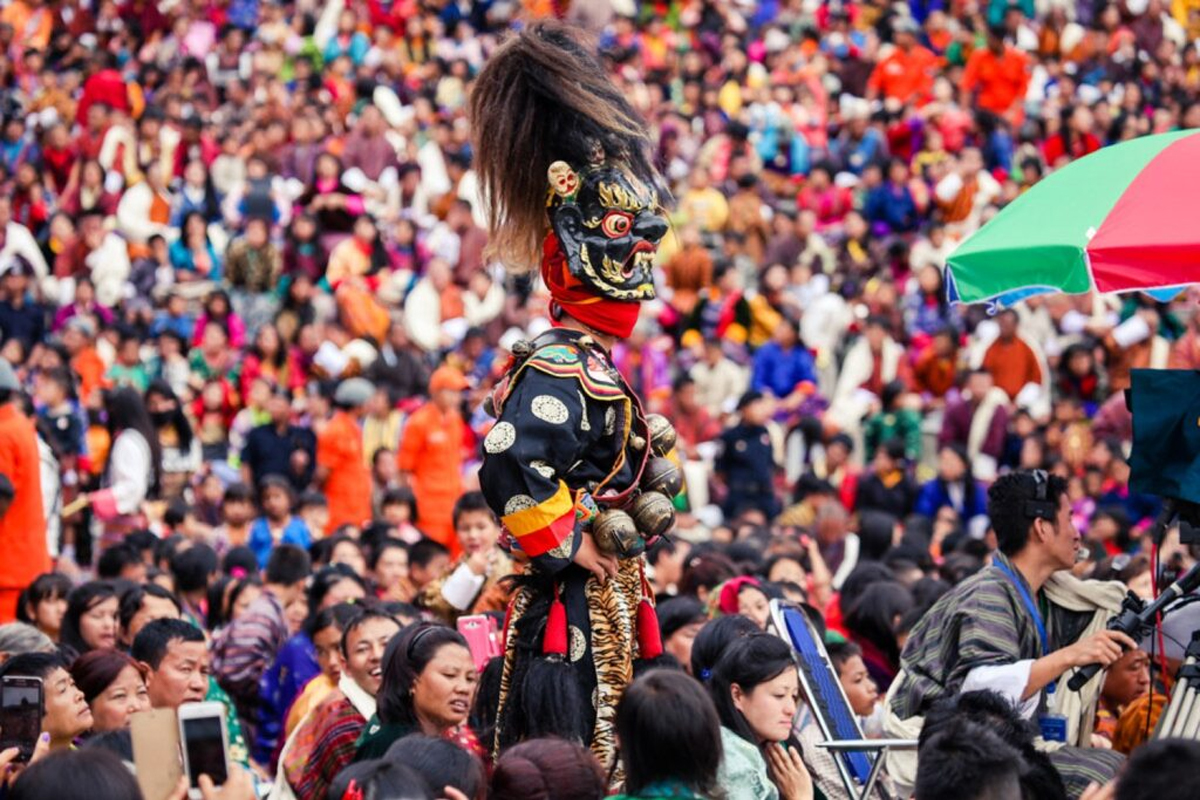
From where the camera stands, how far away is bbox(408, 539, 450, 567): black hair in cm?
980

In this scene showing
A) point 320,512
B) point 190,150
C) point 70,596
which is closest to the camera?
point 70,596

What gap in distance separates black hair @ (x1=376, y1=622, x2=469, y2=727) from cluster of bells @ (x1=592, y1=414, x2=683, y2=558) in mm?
599

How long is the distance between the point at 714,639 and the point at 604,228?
1.33 m

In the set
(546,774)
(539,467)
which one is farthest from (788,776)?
(546,774)

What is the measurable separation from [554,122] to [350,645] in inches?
79.7

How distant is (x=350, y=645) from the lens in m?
6.86

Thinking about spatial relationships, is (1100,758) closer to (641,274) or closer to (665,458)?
(665,458)

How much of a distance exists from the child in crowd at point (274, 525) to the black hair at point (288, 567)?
9.21 feet

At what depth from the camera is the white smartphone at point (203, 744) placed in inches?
172

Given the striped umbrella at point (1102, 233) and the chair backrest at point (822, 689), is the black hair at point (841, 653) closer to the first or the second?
the chair backrest at point (822, 689)

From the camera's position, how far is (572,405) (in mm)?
5621

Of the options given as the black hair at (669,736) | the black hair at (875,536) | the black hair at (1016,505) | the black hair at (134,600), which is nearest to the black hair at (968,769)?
the black hair at (669,736)

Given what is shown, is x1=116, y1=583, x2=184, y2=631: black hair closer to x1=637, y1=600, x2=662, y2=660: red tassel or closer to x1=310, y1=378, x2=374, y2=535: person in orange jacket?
x1=637, y1=600, x2=662, y2=660: red tassel

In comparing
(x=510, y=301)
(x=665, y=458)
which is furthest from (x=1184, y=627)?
(x=510, y=301)
